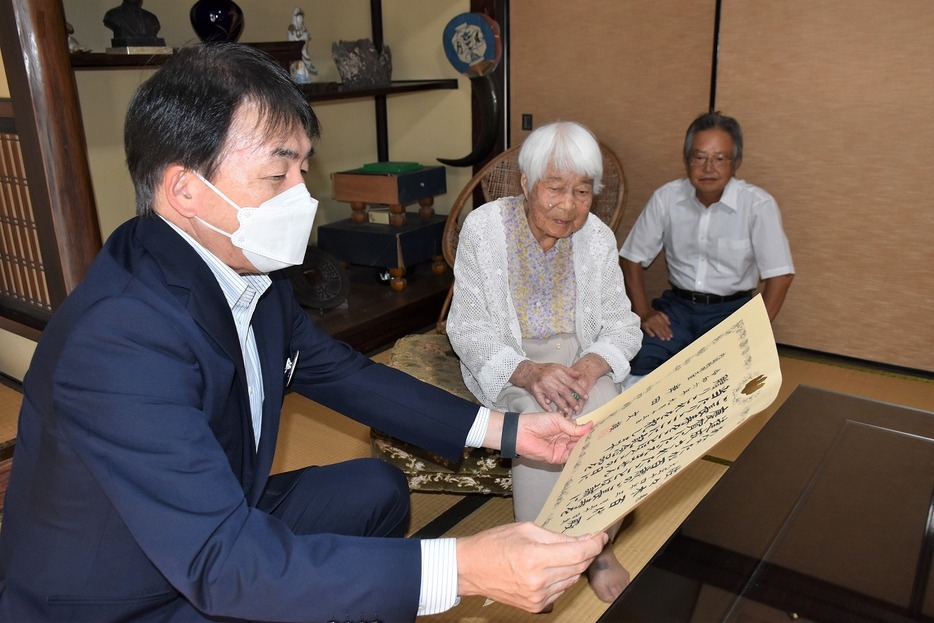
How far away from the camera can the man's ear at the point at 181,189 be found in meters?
1.03

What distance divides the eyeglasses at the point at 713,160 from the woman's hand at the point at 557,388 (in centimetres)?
119

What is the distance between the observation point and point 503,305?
2.08 m

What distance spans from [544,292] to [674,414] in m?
1.15

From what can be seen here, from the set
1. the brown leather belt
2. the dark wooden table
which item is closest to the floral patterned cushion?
the dark wooden table

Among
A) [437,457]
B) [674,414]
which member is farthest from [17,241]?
[674,414]

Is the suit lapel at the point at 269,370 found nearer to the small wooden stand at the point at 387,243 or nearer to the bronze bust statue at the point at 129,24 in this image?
the bronze bust statue at the point at 129,24

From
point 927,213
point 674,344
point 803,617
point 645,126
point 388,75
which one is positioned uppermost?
point 388,75

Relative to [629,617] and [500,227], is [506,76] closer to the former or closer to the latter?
[500,227]

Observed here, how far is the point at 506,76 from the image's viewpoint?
378cm

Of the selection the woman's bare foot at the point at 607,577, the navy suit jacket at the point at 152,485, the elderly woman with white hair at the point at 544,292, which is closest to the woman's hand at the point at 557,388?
the elderly woman with white hair at the point at 544,292

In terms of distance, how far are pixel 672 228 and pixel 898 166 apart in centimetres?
86

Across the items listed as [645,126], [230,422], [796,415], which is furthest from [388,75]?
[230,422]

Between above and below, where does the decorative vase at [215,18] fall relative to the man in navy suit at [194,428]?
above

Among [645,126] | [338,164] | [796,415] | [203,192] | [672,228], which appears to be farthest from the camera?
[338,164]
